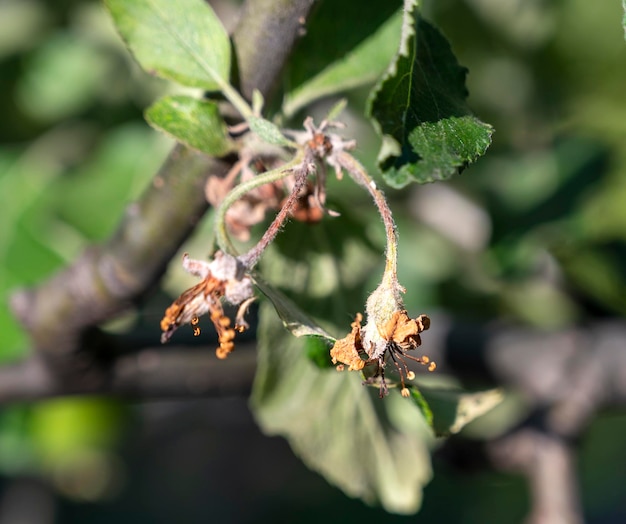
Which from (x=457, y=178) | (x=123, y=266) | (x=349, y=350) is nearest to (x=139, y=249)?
(x=123, y=266)

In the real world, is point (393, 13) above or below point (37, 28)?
above

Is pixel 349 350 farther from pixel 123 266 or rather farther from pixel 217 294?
pixel 123 266

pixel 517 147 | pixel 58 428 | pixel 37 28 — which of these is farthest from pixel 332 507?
pixel 37 28

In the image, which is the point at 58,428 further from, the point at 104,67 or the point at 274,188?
the point at 274,188

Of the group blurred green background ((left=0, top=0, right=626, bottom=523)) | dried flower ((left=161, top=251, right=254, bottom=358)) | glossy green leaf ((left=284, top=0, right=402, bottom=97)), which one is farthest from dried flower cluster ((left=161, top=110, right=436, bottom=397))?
blurred green background ((left=0, top=0, right=626, bottom=523))

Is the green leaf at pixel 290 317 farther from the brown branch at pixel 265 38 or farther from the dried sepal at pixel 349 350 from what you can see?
the brown branch at pixel 265 38

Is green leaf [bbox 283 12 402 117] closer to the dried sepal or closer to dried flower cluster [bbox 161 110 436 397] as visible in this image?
dried flower cluster [bbox 161 110 436 397]
